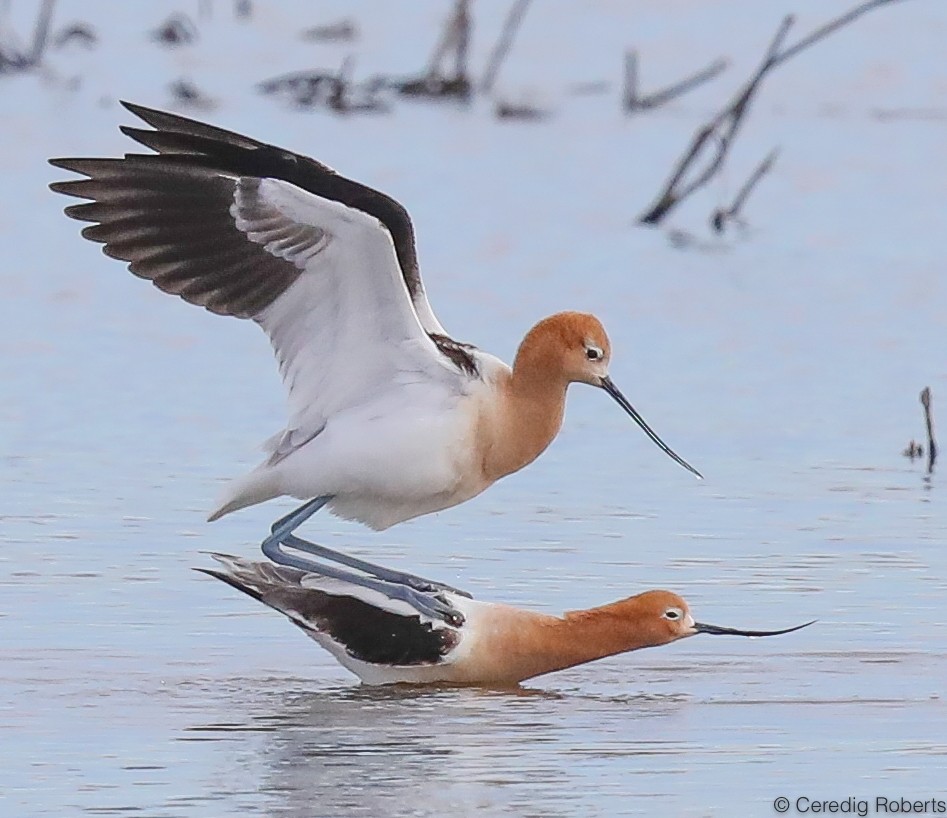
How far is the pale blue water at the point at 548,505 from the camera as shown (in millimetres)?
6863

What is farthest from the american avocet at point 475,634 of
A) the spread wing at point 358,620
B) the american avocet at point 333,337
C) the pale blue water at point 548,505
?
the american avocet at point 333,337

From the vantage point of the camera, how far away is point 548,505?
991cm

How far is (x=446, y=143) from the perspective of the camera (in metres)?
19.5

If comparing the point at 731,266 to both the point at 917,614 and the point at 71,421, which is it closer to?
the point at 71,421

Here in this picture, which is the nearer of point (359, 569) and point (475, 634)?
point (475, 634)

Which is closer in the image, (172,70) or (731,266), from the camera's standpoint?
(731,266)

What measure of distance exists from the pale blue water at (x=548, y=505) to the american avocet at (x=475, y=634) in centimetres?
10

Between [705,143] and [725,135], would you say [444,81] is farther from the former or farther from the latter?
[705,143]

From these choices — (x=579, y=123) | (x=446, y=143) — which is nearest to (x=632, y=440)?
(x=446, y=143)

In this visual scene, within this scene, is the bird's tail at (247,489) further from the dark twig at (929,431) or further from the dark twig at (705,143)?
the dark twig at (705,143)

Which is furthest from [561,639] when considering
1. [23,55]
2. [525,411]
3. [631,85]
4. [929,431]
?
[23,55]

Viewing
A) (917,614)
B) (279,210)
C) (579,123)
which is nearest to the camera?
(279,210)

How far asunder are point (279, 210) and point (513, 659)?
1.48 m

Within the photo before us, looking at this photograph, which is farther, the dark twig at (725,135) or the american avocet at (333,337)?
the dark twig at (725,135)
